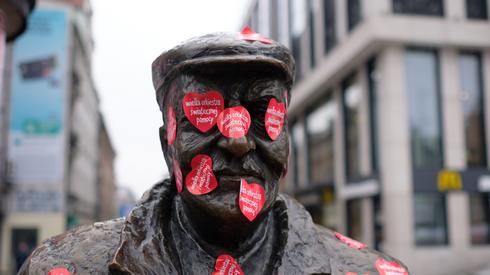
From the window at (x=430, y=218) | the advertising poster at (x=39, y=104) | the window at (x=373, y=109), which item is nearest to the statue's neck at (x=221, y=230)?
the window at (x=430, y=218)

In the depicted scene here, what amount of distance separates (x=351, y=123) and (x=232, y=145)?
1833 centimetres

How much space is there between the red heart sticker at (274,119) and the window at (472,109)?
16.5m

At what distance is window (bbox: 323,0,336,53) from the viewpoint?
2067cm

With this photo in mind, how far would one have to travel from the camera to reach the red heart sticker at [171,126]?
1830 mm

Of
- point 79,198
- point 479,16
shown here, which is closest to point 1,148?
point 79,198

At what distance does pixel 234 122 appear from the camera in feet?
5.64

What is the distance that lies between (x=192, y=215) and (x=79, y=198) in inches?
1526

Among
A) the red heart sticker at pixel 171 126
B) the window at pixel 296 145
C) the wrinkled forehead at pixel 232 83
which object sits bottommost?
the window at pixel 296 145

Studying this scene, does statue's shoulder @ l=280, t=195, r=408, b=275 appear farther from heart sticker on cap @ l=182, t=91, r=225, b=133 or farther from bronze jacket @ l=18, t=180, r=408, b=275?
heart sticker on cap @ l=182, t=91, r=225, b=133

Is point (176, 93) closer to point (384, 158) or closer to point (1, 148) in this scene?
point (384, 158)

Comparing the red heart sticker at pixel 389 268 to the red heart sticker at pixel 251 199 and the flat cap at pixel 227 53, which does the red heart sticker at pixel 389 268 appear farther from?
the flat cap at pixel 227 53

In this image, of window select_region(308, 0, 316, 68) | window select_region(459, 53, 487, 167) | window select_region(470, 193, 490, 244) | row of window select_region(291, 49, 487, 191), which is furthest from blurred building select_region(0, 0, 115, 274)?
window select_region(470, 193, 490, 244)

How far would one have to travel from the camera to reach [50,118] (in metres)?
27.2

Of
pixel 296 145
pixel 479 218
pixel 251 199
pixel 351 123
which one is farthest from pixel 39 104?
pixel 251 199
